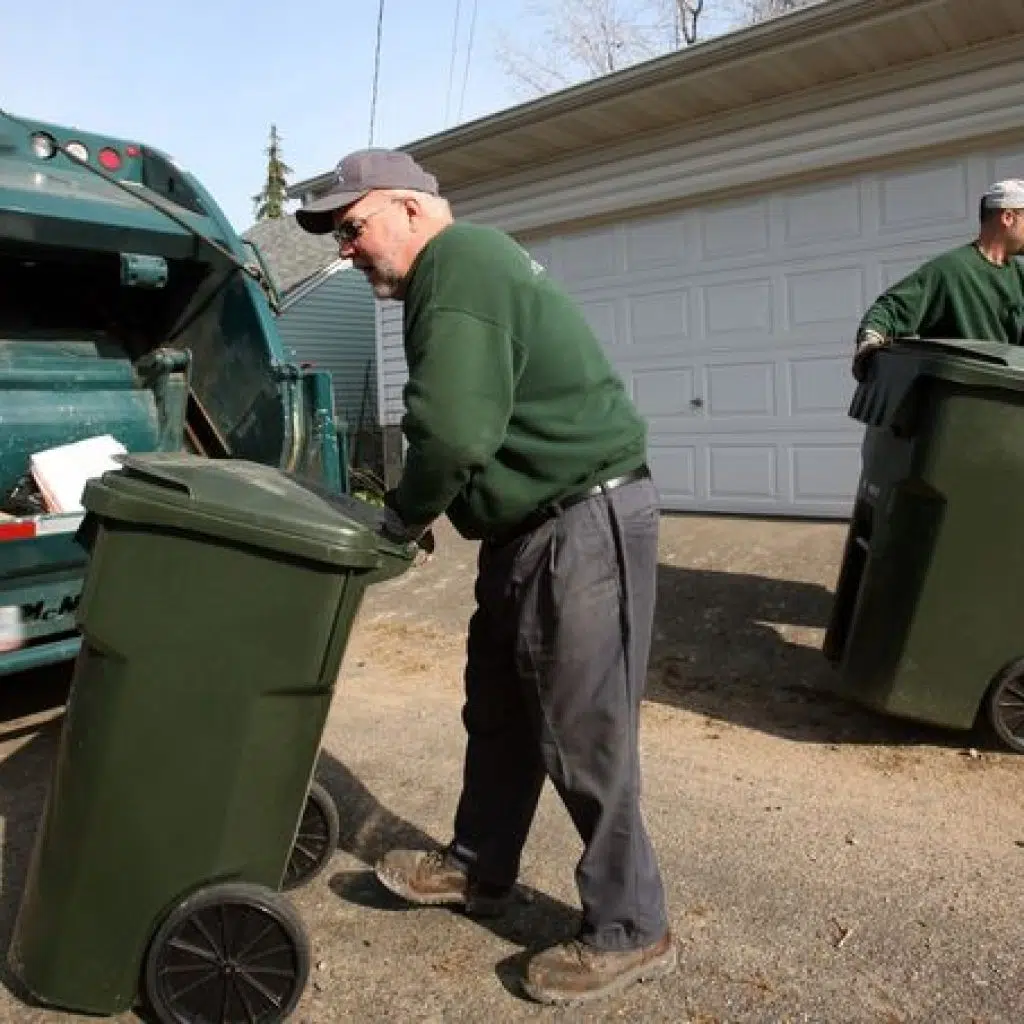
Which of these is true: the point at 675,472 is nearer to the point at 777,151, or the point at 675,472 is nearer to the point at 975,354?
the point at 777,151

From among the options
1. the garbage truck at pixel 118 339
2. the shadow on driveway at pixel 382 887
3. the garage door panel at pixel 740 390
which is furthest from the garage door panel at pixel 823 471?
the shadow on driveway at pixel 382 887

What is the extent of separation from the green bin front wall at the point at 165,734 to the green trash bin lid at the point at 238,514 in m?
0.04

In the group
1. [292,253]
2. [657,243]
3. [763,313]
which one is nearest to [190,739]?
[763,313]

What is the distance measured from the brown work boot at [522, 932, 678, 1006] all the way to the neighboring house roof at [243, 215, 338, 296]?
536 inches

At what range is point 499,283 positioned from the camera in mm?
2277

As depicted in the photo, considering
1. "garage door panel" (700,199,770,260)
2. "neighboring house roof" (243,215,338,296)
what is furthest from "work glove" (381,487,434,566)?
"neighboring house roof" (243,215,338,296)

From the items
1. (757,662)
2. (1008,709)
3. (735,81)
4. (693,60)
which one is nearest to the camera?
(1008,709)

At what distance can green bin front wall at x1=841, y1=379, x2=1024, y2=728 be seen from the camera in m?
3.64

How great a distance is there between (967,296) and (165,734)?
11.3 feet

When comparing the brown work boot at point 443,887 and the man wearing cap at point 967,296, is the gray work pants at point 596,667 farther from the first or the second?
the man wearing cap at point 967,296

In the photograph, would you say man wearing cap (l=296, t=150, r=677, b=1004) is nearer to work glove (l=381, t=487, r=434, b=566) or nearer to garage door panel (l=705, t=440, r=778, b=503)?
work glove (l=381, t=487, r=434, b=566)

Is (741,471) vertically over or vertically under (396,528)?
under

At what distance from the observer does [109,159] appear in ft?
16.3

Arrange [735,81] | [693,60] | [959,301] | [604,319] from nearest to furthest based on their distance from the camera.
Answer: [959,301]
[693,60]
[735,81]
[604,319]
